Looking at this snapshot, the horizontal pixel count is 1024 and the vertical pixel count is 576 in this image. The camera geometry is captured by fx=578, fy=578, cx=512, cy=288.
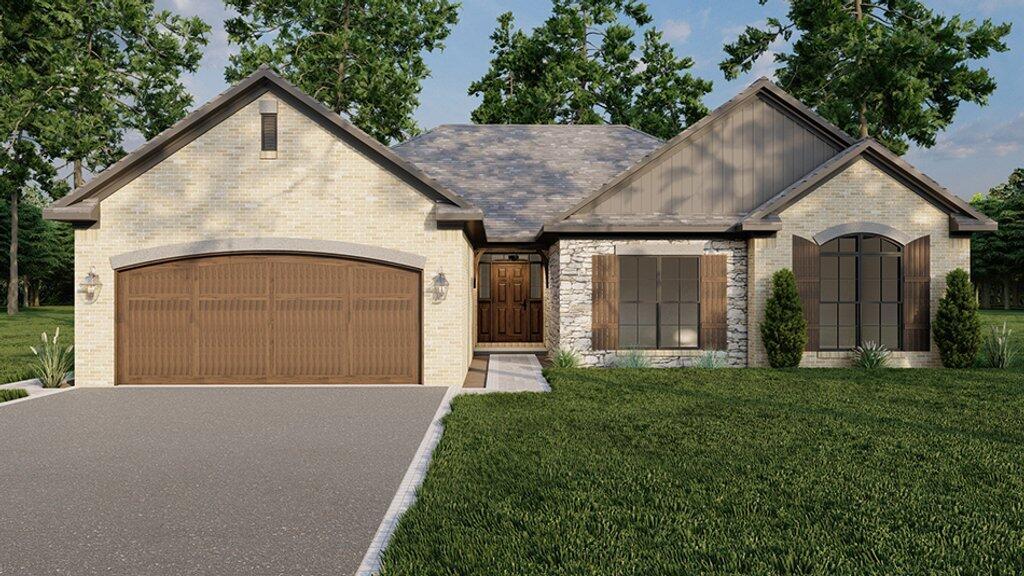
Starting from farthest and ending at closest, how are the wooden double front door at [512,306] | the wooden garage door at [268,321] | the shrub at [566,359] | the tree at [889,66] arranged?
1. the tree at [889,66]
2. the wooden double front door at [512,306]
3. the shrub at [566,359]
4. the wooden garage door at [268,321]

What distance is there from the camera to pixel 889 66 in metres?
26.5

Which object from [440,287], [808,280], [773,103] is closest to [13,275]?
[440,287]

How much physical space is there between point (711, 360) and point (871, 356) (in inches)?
127

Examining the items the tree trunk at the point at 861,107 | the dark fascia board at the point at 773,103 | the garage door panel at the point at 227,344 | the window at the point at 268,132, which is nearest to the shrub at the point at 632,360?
the dark fascia board at the point at 773,103

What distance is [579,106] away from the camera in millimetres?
31703

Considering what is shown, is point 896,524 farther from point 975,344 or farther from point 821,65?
point 821,65

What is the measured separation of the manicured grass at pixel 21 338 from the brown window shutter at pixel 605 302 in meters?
11.5

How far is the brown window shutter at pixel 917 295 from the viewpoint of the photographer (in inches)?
488

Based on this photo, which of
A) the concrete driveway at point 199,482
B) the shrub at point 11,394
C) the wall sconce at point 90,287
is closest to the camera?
the concrete driveway at point 199,482

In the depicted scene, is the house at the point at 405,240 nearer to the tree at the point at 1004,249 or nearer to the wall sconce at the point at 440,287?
the wall sconce at the point at 440,287

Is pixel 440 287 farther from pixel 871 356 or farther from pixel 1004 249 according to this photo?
pixel 1004 249

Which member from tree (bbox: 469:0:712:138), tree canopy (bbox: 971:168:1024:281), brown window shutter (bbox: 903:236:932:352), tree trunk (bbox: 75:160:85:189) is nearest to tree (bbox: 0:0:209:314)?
tree trunk (bbox: 75:160:85:189)

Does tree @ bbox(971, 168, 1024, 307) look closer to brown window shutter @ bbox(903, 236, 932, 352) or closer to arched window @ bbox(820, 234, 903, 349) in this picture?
arched window @ bbox(820, 234, 903, 349)

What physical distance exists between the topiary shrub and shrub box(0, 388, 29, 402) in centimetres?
1381
